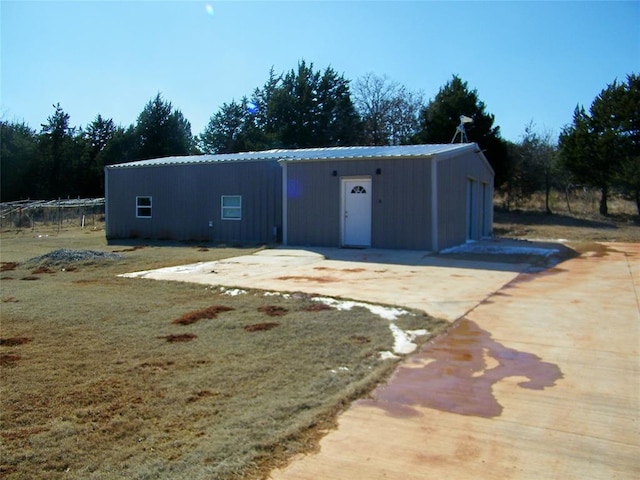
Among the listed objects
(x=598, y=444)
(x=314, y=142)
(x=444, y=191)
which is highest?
(x=314, y=142)

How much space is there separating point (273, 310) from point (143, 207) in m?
14.1

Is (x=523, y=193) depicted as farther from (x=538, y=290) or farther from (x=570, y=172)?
(x=538, y=290)

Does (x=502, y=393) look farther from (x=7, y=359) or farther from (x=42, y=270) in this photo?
(x=42, y=270)

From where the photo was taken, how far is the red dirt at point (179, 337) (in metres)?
5.53

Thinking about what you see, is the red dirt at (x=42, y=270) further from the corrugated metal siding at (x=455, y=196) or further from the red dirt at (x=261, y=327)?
the corrugated metal siding at (x=455, y=196)

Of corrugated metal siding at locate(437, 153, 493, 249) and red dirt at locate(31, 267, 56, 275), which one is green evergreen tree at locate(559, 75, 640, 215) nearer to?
corrugated metal siding at locate(437, 153, 493, 249)

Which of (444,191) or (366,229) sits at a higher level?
(444,191)

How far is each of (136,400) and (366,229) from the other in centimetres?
1153

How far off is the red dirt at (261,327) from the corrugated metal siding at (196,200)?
1059 centimetres

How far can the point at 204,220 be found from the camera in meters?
18.3

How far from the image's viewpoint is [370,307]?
7125 mm

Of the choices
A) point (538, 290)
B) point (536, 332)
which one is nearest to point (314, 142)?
point (538, 290)

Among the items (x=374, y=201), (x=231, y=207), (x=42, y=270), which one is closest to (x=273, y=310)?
(x=42, y=270)

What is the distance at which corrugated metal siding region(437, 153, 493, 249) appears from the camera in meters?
14.7
